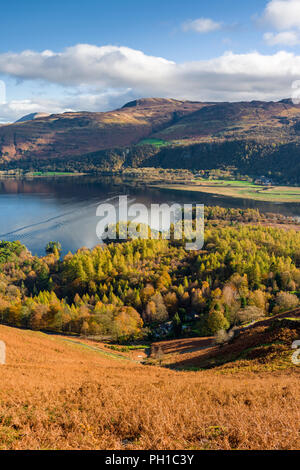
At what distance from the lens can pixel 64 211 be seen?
470 ft

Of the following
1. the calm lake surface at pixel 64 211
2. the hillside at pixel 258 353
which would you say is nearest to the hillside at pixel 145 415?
the hillside at pixel 258 353

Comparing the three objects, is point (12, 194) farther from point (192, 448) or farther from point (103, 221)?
point (192, 448)

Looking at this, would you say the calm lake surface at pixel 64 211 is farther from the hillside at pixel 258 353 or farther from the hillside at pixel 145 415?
the hillside at pixel 145 415

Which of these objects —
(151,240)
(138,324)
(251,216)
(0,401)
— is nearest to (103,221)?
(151,240)

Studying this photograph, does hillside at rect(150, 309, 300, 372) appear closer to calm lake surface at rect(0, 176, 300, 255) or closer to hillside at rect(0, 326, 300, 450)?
hillside at rect(0, 326, 300, 450)

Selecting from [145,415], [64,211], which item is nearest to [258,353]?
[145,415]

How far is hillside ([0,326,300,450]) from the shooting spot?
26.1 ft

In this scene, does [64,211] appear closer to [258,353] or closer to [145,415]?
[258,353]

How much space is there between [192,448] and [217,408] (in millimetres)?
2990

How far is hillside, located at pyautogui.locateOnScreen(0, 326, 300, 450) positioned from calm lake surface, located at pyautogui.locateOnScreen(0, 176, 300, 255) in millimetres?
84335

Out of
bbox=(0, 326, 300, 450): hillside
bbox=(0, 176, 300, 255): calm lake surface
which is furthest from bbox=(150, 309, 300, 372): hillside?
bbox=(0, 176, 300, 255): calm lake surface

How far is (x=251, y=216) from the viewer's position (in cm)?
12550

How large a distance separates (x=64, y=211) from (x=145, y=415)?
463ft

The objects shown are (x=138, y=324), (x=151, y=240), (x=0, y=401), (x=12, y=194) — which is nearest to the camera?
(x=0, y=401)
